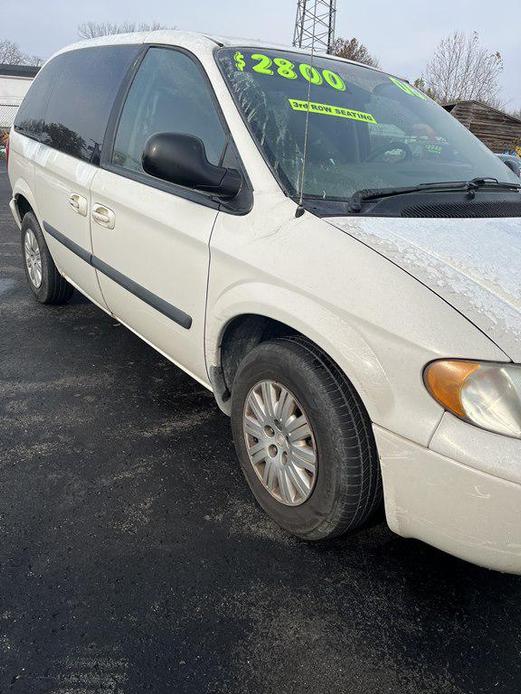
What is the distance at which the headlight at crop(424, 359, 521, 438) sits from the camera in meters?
1.46

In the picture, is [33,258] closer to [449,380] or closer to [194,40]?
[194,40]

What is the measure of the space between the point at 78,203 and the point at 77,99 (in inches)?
31.6

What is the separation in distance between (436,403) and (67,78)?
349 cm

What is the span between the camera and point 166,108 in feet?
8.57

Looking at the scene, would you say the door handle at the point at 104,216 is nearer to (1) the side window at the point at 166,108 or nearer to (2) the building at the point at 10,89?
(1) the side window at the point at 166,108

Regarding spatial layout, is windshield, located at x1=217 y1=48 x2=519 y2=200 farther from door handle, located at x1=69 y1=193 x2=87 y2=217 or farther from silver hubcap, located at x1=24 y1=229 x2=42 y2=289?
silver hubcap, located at x1=24 y1=229 x2=42 y2=289

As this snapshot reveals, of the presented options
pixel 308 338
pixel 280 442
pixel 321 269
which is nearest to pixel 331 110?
pixel 321 269

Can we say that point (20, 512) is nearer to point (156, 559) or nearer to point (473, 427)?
point (156, 559)

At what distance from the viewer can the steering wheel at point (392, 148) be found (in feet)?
7.85

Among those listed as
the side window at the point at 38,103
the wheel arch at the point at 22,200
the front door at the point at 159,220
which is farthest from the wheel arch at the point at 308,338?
the side window at the point at 38,103

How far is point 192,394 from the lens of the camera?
3.20 metres

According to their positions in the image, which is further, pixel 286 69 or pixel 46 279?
pixel 46 279

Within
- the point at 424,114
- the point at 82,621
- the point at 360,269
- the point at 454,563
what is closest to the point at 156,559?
the point at 82,621

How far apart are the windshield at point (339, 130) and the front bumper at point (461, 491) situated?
39.6 inches
